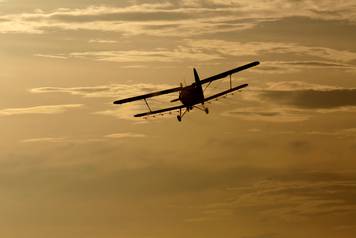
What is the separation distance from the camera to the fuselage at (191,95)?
16700 centimetres

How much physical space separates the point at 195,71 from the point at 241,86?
29.6 feet

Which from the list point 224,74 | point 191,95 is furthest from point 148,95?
point 224,74

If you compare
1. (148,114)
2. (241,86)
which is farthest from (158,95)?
(241,86)

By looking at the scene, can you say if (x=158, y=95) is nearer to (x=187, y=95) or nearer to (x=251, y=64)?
(x=187, y=95)

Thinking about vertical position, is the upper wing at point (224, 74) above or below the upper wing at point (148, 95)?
above

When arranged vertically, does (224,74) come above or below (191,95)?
above

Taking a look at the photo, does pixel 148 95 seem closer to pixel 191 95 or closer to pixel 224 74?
pixel 191 95

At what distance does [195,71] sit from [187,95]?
571 centimetres

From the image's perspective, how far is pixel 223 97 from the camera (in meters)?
166

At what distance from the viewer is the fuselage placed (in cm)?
16700

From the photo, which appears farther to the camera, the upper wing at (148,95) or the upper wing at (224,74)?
the upper wing at (148,95)

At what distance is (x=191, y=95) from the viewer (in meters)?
167

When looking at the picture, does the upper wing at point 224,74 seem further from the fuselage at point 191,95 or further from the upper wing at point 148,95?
the upper wing at point 148,95

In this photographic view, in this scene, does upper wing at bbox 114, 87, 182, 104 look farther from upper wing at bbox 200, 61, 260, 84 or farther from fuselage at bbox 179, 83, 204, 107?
upper wing at bbox 200, 61, 260, 84
